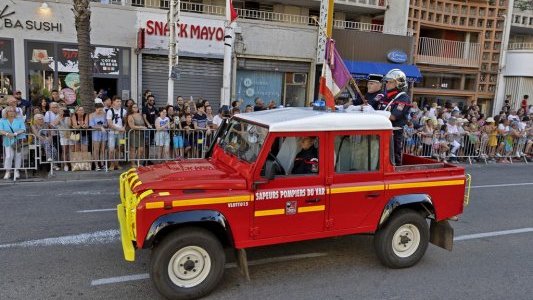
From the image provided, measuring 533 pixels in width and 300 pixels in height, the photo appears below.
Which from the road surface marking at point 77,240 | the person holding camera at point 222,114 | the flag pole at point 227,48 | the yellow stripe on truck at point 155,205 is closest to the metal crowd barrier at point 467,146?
the person holding camera at point 222,114

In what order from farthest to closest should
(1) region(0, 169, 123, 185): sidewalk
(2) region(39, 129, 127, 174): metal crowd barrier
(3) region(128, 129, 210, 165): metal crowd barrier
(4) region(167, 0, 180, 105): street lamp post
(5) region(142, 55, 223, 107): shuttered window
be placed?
(5) region(142, 55, 223, 107): shuttered window, (4) region(167, 0, 180, 105): street lamp post, (3) region(128, 129, 210, 165): metal crowd barrier, (2) region(39, 129, 127, 174): metal crowd barrier, (1) region(0, 169, 123, 185): sidewalk

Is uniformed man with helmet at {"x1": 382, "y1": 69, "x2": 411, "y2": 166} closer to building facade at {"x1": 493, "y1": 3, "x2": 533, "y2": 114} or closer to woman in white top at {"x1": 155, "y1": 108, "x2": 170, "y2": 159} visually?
woman in white top at {"x1": 155, "y1": 108, "x2": 170, "y2": 159}

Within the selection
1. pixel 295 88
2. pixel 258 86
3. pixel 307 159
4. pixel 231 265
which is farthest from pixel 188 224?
pixel 295 88

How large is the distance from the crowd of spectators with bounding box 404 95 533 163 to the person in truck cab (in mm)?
9259

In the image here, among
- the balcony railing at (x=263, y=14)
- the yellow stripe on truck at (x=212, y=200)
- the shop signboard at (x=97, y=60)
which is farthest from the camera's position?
the balcony railing at (x=263, y=14)

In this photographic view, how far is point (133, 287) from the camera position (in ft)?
15.3

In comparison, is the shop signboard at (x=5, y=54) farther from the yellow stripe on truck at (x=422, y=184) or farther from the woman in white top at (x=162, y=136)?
the yellow stripe on truck at (x=422, y=184)

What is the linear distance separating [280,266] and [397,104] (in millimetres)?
2759

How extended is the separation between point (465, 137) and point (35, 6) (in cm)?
1524

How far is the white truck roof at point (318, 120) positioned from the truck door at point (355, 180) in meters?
0.09

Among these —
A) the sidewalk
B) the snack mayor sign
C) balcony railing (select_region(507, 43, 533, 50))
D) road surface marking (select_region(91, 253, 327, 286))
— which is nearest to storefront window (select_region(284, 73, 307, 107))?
the snack mayor sign

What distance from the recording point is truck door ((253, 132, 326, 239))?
457 centimetres

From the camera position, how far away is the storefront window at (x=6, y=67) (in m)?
14.9

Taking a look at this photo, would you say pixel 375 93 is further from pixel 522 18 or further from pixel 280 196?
pixel 522 18
